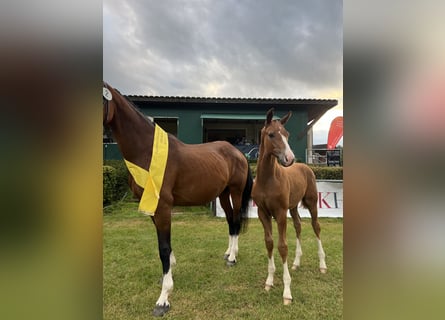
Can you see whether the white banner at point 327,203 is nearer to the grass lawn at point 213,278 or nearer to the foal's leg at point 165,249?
the grass lawn at point 213,278

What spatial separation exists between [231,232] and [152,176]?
173cm

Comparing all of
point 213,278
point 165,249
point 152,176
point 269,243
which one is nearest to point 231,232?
point 213,278

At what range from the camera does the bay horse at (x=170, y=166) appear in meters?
2.31

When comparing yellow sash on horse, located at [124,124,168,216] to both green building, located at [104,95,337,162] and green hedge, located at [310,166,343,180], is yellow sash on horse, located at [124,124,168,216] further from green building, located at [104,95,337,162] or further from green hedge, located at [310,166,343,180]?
green building, located at [104,95,337,162]

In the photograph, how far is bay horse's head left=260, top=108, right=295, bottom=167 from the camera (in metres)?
2.16

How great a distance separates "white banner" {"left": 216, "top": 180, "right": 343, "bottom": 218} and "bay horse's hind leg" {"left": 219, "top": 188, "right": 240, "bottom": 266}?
209cm

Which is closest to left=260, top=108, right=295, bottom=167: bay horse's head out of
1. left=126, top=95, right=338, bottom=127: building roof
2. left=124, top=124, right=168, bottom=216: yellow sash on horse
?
left=124, top=124, right=168, bottom=216: yellow sash on horse

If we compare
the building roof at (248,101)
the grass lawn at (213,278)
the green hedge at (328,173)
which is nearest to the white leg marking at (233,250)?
the grass lawn at (213,278)

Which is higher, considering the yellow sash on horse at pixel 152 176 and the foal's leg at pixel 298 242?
the yellow sash on horse at pixel 152 176

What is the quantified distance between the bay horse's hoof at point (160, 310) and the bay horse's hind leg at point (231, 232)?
112 centimetres

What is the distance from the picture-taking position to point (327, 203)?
19.1 ft
